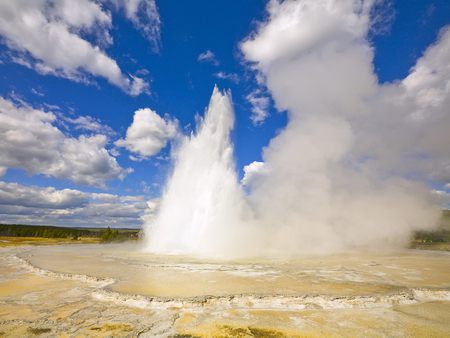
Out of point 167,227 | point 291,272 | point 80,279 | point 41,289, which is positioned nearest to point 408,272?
point 291,272

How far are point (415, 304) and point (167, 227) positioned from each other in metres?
21.1

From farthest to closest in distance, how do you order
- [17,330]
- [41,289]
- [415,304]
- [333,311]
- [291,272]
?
[291,272], [41,289], [415,304], [333,311], [17,330]

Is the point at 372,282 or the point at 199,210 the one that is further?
the point at 199,210

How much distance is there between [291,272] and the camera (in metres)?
13.1

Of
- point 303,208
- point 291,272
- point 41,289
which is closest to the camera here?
point 41,289

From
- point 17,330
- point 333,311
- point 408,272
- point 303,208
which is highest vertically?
point 303,208

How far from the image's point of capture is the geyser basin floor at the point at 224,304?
246 inches

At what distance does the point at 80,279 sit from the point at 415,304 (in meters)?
11.6

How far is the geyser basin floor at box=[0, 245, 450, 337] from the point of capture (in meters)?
6.25

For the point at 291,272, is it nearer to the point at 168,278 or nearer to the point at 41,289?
the point at 168,278

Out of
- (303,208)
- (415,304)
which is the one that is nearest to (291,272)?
(415,304)

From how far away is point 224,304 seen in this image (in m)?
8.02

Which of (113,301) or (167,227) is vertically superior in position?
(167,227)

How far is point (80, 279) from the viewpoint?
11312 mm
